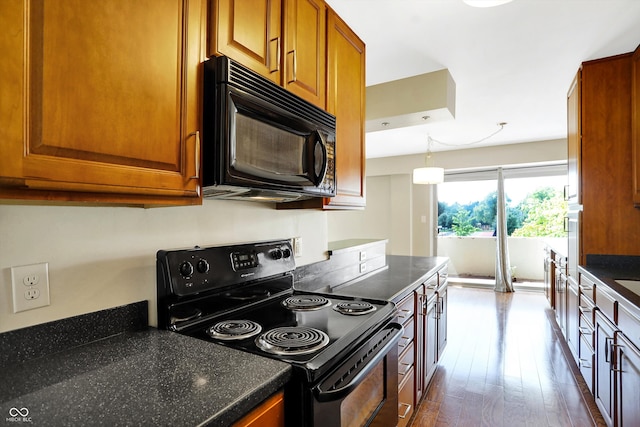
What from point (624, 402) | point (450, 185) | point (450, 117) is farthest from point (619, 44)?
point (450, 185)

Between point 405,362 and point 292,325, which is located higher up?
point 292,325

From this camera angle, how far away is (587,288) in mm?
2266

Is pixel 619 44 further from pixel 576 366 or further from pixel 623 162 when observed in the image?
pixel 576 366

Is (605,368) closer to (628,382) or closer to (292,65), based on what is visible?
(628,382)

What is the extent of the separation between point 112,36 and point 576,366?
3621mm

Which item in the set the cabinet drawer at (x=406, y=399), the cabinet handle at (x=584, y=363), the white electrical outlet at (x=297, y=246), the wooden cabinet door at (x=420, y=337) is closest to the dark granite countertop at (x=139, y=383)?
the white electrical outlet at (x=297, y=246)

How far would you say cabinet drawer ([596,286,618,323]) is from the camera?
172 cm

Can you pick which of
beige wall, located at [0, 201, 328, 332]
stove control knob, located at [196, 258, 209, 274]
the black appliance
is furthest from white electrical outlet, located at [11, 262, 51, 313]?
stove control knob, located at [196, 258, 209, 274]

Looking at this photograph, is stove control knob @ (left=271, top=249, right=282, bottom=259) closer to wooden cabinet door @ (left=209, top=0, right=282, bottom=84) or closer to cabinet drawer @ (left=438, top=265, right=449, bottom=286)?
wooden cabinet door @ (left=209, top=0, right=282, bottom=84)

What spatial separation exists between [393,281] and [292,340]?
117 centimetres

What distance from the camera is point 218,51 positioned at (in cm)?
100

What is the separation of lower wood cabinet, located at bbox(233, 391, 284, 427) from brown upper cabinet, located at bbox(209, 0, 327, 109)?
964 mm

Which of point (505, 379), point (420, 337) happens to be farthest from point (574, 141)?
point (420, 337)

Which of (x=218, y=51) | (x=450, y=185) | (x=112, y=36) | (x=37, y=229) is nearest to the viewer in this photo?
(x=112, y=36)
